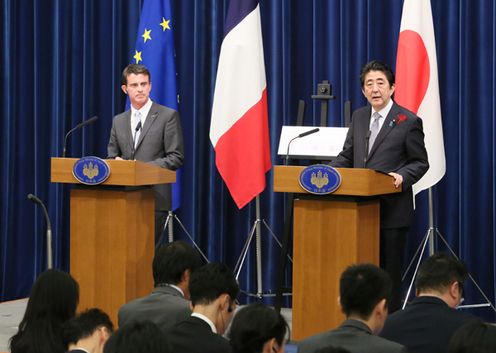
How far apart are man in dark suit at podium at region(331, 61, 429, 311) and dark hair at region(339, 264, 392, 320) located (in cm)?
210

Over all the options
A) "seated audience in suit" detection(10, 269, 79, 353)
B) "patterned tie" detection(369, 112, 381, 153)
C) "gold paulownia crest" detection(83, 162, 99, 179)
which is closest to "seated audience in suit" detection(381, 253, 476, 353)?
"seated audience in suit" detection(10, 269, 79, 353)

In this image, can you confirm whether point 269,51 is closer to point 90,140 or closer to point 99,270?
point 90,140

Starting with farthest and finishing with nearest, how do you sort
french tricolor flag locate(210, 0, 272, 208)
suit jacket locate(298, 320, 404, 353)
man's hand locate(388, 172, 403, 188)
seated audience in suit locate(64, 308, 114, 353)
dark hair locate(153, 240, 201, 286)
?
french tricolor flag locate(210, 0, 272, 208)
man's hand locate(388, 172, 403, 188)
dark hair locate(153, 240, 201, 286)
seated audience in suit locate(64, 308, 114, 353)
suit jacket locate(298, 320, 404, 353)

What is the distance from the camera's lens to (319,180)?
5301 millimetres

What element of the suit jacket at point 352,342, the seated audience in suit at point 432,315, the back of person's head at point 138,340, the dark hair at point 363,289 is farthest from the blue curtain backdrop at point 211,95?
the back of person's head at point 138,340

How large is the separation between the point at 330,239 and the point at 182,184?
2.83 meters

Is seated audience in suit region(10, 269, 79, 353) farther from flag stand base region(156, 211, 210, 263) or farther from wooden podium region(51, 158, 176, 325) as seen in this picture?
flag stand base region(156, 211, 210, 263)

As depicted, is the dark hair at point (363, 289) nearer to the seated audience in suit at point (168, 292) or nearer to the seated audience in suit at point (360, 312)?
the seated audience in suit at point (360, 312)

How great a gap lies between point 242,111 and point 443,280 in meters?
3.88

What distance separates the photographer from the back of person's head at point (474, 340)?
249cm

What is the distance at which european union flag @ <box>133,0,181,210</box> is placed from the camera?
25.3 ft

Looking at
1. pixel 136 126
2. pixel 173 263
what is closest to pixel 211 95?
pixel 136 126

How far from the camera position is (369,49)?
7363 millimetres

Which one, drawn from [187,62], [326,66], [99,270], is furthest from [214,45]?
[99,270]
